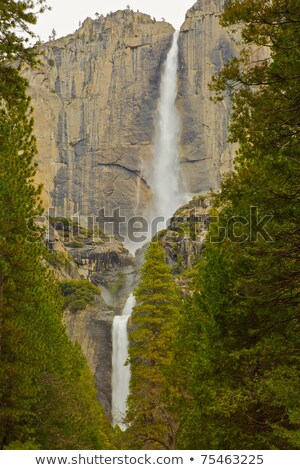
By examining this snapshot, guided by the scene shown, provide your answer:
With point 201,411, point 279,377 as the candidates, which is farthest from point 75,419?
point 279,377

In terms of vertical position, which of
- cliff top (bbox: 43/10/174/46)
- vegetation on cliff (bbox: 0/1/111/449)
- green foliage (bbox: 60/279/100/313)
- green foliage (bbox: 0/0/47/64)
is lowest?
green foliage (bbox: 60/279/100/313)

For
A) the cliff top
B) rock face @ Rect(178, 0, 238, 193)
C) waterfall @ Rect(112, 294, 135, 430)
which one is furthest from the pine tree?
the cliff top

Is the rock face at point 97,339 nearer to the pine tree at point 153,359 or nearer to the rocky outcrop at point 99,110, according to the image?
the pine tree at point 153,359

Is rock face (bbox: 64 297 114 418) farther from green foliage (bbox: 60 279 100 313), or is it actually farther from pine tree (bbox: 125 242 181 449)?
pine tree (bbox: 125 242 181 449)

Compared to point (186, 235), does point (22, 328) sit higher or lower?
lower

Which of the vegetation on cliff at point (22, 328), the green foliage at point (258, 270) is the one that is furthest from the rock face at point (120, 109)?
the green foliage at point (258, 270)

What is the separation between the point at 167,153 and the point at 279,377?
282 feet

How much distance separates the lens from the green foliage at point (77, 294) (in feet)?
166

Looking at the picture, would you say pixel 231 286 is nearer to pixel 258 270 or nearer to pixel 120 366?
pixel 258 270

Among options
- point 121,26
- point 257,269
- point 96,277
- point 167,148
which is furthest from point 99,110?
point 257,269

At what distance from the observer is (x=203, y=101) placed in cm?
9300

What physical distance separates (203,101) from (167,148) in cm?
985

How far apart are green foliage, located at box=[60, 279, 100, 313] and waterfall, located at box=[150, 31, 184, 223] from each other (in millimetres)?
36830

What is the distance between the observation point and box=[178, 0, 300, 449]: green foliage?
330 inches
